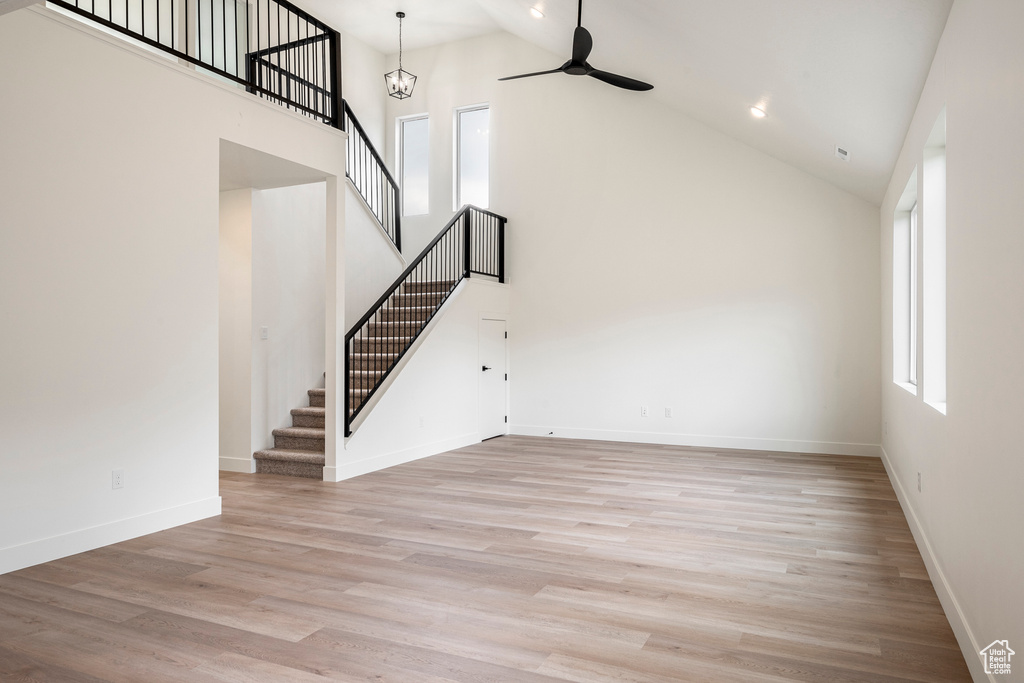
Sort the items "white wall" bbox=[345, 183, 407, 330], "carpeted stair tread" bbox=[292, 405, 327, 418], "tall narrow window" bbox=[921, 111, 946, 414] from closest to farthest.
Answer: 1. "tall narrow window" bbox=[921, 111, 946, 414]
2. "carpeted stair tread" bbox=[292, 405, 327, 418]
3. "white wall" bbox=[345, 183, 407, 330]

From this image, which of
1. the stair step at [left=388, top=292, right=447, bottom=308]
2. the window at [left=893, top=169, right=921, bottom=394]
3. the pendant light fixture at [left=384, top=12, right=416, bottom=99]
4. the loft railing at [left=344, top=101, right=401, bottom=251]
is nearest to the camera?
the window at [left=893, top=169, right=921, bottom=394]

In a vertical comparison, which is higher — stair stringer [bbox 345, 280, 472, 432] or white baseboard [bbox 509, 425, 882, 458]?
stair stringer [bbox 345, 280, 472, 432]

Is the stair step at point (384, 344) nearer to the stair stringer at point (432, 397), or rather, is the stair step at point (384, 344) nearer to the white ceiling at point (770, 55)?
the stair stringer at point (432, 397)

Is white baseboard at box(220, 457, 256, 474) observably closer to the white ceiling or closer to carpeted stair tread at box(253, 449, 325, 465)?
carpeted stair tread at box(253, 449, 325, 465)

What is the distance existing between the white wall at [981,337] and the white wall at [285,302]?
559 centimetres

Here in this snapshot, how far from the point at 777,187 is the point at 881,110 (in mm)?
3313

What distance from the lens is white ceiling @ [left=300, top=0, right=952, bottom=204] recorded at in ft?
11.8

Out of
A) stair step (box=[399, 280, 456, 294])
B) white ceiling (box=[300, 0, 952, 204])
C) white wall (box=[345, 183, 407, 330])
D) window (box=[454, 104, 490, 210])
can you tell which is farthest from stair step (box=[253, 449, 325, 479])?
white ceiling (box=[300, 0, 952, 204])

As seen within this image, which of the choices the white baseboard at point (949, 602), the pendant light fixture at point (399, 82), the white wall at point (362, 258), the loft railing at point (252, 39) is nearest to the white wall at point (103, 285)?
the loft railing at point (252, 39)

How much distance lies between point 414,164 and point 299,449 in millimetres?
5044

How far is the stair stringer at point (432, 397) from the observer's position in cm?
646

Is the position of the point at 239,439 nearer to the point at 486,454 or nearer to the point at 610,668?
the point at 486,454

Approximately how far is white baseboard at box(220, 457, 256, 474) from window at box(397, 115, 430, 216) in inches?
185

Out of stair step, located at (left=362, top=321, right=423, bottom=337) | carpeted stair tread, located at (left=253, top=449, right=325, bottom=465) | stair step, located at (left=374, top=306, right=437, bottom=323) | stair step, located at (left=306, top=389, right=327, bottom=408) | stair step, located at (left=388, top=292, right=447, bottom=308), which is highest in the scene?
stair step, located at (left=388, top=292, right=447, bottom=308)
